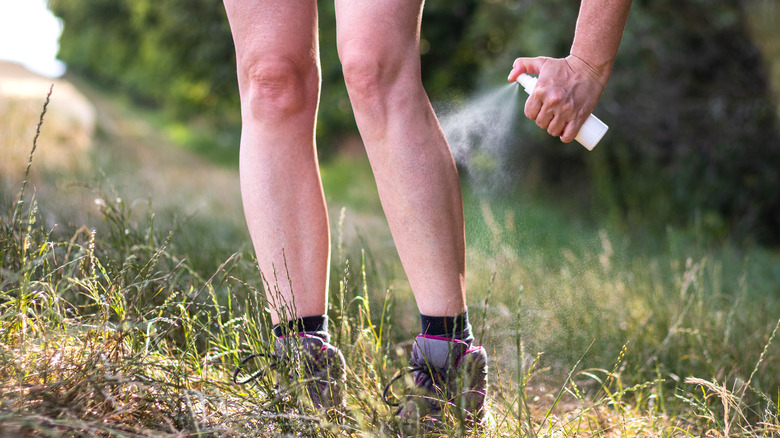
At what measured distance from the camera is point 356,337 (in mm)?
1527

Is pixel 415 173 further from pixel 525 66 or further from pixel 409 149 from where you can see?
pixel 525 66

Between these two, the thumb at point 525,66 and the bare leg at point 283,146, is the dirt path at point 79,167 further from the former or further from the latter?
the thumb at point 525,66

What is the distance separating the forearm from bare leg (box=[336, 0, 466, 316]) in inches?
13.9

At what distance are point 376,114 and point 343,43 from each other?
16 centimetres

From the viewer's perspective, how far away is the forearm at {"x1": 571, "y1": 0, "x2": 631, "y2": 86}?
4.25ft

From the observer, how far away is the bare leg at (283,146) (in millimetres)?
1354

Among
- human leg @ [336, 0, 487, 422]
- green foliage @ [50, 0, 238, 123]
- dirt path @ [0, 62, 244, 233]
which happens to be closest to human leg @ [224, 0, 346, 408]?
human leg @ [336, 0, 487, 422]

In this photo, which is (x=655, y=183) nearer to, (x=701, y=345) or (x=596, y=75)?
(x=701, y=345)

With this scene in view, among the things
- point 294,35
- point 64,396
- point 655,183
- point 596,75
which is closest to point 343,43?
point 294,35

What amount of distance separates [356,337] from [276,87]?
0.62 meters

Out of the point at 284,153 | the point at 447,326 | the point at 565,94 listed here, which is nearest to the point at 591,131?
the point at 565,94

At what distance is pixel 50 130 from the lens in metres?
5.77

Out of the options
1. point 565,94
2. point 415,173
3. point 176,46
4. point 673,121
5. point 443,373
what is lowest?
point 443,373

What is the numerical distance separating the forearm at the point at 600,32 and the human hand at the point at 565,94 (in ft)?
0.05
